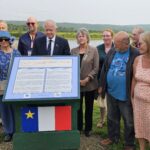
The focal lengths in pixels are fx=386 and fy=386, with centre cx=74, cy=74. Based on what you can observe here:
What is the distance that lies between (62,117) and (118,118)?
1312 millimetres

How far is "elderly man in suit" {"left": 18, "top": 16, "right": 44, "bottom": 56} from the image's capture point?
6934 millimetres

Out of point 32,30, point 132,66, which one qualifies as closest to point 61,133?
point 132,66

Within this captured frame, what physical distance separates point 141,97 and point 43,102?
1.36 m

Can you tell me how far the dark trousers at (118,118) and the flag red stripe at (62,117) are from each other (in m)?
1.04

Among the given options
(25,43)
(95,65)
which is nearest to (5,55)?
(25,43)

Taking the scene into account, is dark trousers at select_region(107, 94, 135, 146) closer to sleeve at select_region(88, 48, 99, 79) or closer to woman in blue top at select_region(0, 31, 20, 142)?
sleeve at select_region(88, 48, 99, 79)

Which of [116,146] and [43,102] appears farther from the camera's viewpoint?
[116,146]

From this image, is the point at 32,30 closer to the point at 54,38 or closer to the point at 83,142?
the point at 54,38

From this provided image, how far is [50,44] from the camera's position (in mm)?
6285

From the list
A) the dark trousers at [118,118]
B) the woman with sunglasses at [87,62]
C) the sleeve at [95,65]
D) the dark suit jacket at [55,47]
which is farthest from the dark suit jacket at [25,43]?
the dark trousers at [118,118]

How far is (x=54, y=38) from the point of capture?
6.28 meters

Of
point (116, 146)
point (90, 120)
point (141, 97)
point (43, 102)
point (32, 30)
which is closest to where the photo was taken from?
point (43, 102)

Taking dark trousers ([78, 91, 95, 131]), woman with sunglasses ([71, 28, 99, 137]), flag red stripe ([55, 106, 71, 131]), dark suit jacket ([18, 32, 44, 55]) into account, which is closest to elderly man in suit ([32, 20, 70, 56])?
woman with sunglasses ([71, 28, 99, 137])

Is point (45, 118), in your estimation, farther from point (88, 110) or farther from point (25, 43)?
point (25, 43)
